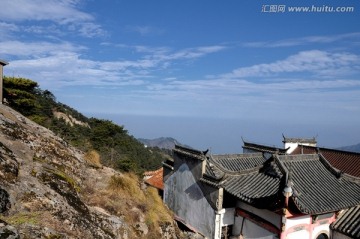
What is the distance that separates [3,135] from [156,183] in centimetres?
2101

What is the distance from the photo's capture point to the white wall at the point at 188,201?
67.6 feet

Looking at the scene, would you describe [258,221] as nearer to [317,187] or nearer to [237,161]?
[317,187]

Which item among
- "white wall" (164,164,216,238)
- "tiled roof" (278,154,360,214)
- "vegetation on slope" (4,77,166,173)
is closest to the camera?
"tiled roof" (278,154,360,214)

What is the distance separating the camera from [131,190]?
1444 cm

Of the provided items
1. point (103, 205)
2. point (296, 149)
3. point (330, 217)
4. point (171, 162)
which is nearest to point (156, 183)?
point (171, 162)

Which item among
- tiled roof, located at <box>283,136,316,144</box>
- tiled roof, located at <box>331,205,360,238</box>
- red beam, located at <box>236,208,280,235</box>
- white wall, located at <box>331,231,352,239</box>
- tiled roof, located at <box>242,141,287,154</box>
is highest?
tiled roof, located at <box>283,136,316,144</box>

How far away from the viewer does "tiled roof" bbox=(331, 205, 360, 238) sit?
15695mm

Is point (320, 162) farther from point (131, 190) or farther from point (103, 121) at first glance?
point (103, 121)

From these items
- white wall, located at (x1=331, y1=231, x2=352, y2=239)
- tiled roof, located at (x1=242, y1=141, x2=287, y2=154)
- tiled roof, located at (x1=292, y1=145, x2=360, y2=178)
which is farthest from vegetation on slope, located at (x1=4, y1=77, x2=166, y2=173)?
tiled roof, located at (x1=292, y1=145, x2=360, y2=178)

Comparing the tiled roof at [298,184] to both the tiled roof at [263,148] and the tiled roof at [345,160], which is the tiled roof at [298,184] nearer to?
the tiled roof at [263,148]

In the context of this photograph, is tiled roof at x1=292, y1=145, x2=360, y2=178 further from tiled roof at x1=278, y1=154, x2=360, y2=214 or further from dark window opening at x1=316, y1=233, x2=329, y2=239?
dark window opening at x1=316, y1=233, x2=329, y2=239

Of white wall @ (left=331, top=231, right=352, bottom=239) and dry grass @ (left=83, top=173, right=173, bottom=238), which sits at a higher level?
dry grass @ (left=83, top=173, right=173, bottom=238)

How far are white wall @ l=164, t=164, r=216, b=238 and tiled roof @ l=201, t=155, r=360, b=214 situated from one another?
256 cm

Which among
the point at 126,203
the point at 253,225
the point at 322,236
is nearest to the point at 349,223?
the point at 322,236
